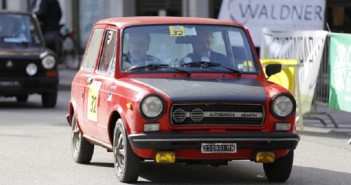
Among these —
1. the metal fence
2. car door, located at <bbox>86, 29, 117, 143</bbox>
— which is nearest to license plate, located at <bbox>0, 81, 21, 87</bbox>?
the metal fence

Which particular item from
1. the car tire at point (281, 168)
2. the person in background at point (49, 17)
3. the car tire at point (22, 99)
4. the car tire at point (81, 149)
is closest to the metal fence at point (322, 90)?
the car tire at point (81, 149)

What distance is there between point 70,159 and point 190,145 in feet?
9.72

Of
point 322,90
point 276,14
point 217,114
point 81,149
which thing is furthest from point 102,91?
point 276,14

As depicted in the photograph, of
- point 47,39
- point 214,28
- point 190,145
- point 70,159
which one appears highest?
point 214,28

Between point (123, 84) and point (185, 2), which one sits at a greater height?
point (123, 84)

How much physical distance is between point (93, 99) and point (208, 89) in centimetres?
159

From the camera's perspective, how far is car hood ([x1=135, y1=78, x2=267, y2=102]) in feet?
32.2

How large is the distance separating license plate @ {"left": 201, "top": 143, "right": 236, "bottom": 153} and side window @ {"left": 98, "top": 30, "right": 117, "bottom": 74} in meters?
1.53

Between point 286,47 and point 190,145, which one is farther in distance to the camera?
point 286,47

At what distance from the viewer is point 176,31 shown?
35.8 feet

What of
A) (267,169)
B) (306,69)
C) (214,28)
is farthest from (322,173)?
(306,69)

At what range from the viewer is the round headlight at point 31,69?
65.9ft

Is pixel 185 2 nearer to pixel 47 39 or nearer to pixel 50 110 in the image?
pixel 47 39

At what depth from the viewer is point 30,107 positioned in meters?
20.6
